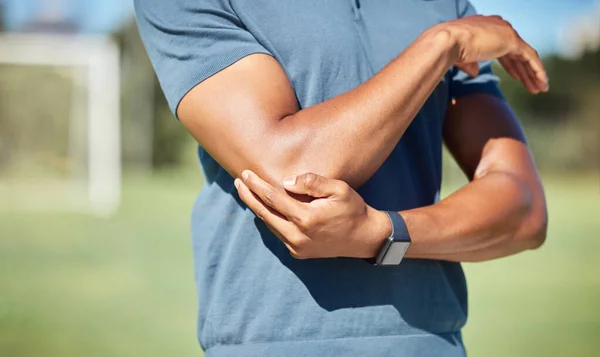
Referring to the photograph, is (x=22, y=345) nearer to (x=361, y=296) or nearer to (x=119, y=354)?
(x=119, y=354)

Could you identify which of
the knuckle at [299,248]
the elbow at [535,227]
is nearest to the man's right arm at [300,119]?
the knuckle at [299,248]

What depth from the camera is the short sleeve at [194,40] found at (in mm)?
1445

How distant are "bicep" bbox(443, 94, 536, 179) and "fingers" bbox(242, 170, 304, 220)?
1.92ft

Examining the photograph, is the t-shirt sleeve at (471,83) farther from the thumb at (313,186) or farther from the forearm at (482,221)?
the thumb at (313,186)

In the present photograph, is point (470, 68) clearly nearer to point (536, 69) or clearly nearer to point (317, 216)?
point (536, 69)

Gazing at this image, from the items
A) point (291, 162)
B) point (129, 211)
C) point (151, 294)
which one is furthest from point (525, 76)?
point (129, 211)

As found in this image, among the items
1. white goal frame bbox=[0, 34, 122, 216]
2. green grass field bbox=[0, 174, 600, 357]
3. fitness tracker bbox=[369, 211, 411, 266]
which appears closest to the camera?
fitness tracker bbox=[369, 211, 411, 266]

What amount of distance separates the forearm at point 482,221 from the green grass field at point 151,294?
4406mm

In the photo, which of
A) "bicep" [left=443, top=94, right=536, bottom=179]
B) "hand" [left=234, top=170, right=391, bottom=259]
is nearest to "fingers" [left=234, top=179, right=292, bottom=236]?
"hand" [left=234, top=170, right=391, bottom=259]

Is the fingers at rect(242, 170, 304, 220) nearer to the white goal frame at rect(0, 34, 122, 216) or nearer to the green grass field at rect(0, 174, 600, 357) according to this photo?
the green grass field at rect(0, 174, 600, 357)

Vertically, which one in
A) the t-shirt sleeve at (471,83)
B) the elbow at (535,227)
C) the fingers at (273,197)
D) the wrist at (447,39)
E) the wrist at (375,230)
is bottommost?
the elbow at (535,227)

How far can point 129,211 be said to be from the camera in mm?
17812

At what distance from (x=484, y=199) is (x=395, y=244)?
0.99 feet

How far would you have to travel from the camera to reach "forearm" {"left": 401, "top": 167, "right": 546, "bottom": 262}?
1.52m
